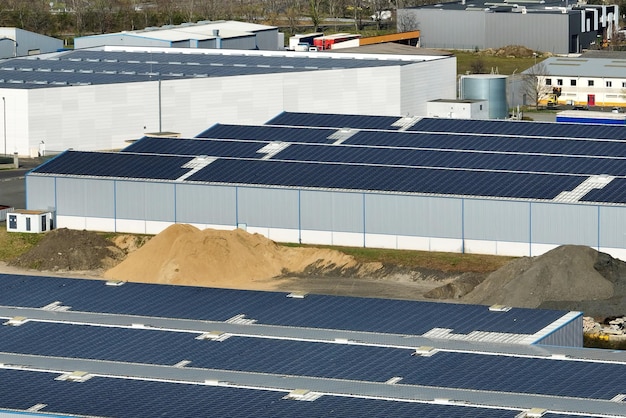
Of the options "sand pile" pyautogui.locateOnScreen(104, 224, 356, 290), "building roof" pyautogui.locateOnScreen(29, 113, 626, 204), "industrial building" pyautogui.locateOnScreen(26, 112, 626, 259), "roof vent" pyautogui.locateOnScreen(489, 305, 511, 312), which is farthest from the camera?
"building roof" pyautogui.locateOnScreen(29, 113, 626, 204)

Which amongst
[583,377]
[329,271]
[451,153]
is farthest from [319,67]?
[583,377]

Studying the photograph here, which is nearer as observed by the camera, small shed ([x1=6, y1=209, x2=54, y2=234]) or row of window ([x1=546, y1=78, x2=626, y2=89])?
small shed ([x1=6, y1=209, x2=54, y2=234])

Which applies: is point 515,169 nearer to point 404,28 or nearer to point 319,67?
point 319,67

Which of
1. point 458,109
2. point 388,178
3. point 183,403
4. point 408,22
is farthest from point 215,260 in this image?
point 408,22

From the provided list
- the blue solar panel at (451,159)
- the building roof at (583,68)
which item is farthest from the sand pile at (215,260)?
the building roof at (583,68)

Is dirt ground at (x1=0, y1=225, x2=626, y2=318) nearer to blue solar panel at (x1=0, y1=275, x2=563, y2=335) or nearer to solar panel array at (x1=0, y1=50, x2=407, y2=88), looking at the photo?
blue solar panel at (x1=0, y1=275, x2=563, y2=335)

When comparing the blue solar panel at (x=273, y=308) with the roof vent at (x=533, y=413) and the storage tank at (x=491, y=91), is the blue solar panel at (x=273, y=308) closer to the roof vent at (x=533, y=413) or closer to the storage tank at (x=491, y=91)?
the roof vent at (x=533, y=413)

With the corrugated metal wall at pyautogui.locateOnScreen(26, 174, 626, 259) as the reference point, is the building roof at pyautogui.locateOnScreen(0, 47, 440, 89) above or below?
above

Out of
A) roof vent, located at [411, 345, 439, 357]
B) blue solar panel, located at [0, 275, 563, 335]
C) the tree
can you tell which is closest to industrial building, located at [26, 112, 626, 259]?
blue solar panel, located at [0, 275, 563, 335]
